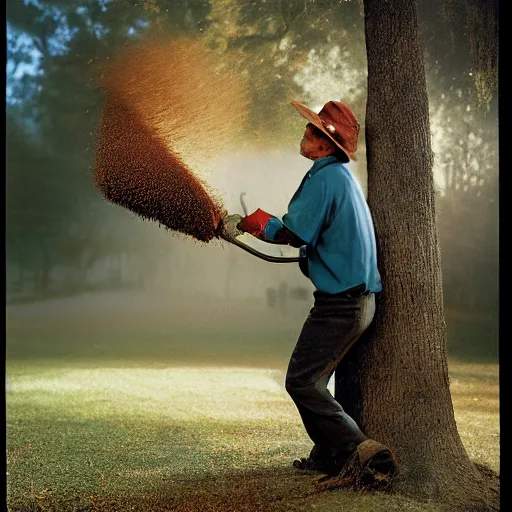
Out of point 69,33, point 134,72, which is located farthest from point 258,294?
point 69,33

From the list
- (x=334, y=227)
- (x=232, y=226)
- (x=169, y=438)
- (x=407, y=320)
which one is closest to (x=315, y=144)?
(x=334, y=227)

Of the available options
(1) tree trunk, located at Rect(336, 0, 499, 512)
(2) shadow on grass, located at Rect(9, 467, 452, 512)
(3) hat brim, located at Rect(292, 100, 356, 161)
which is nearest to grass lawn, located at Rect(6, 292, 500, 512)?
(2) shadow on grass, located at Rect(9, 467, 452, 512)

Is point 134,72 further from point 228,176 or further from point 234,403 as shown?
point 234,403

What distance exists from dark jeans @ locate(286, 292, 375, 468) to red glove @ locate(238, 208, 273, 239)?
47cm

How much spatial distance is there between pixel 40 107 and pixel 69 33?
544 mm

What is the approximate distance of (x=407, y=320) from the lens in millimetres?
4793

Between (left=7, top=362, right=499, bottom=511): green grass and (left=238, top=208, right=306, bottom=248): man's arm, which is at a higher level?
(left=238, top=208, right=306, bottom=248): man's arm

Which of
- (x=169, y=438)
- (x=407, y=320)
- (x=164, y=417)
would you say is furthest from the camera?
(x=164, y=417)

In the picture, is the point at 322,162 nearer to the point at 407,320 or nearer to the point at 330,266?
the point at 330,266

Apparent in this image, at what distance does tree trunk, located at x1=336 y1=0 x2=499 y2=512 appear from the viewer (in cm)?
478

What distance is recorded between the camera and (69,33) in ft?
18.2

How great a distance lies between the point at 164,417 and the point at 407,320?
6.53ft

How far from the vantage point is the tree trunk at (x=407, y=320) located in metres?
4.78

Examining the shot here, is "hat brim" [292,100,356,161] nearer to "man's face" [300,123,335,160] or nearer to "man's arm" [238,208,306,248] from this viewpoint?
"man's face" [300,123,335,160]
